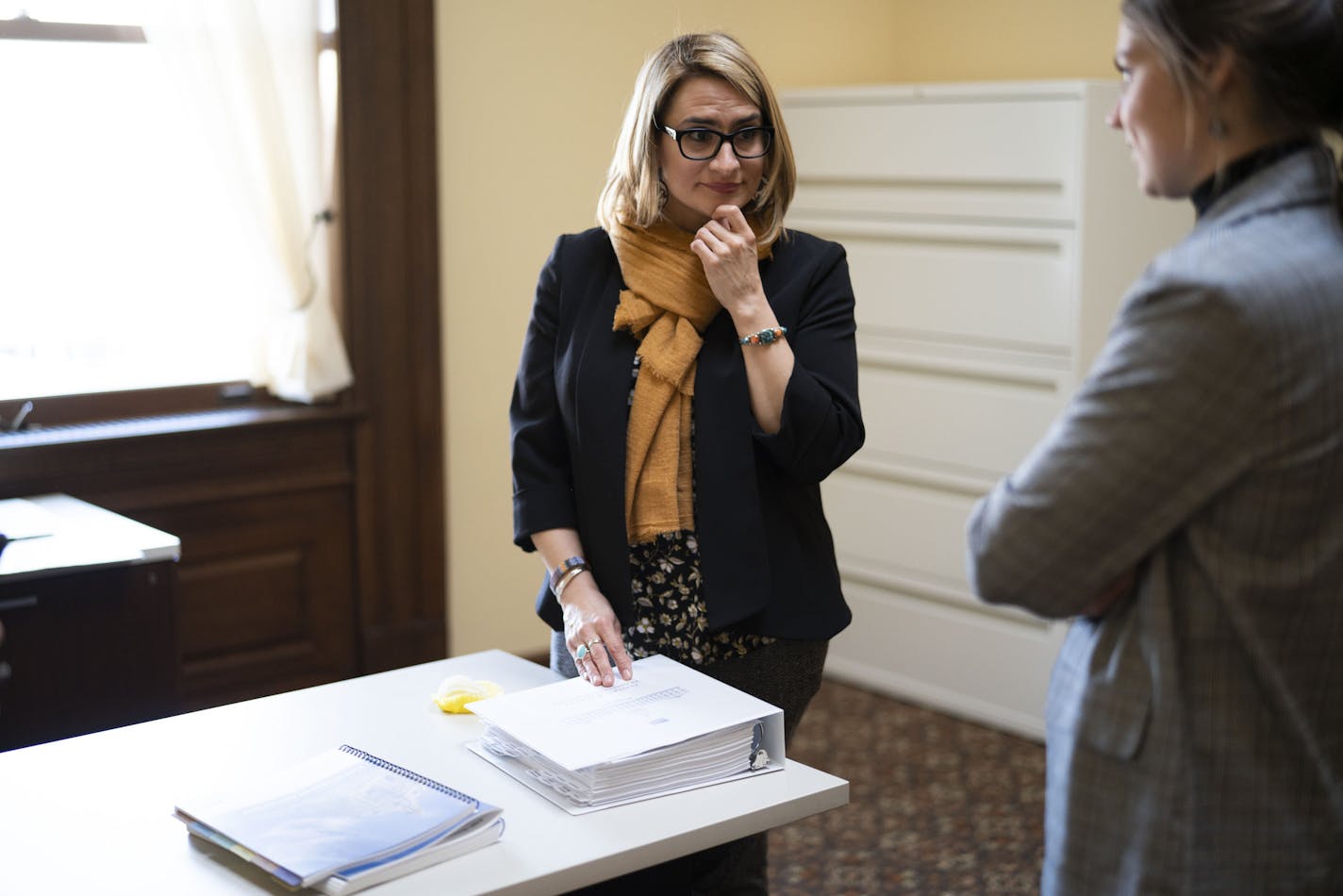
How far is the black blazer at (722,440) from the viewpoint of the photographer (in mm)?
1836

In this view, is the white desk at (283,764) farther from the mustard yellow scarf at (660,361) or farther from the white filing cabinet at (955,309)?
the white filing cabinet at (955,309)

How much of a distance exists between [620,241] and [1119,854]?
1089 millimetres

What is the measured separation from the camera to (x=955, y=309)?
382 cm

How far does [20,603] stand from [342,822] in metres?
1.31

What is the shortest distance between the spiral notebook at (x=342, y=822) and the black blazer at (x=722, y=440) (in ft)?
1.55

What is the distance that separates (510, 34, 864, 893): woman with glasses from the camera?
184 centimetres

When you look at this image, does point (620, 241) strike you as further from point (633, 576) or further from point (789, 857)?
point (789, 857)

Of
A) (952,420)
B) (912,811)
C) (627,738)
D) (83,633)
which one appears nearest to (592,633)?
(627,738)

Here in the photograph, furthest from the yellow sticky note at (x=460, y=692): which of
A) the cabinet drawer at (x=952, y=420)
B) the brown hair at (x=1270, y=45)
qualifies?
the cabinet drawer at (x=952, y=420)

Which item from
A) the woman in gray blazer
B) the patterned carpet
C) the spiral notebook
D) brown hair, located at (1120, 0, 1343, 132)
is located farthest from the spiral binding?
the patterned carpet

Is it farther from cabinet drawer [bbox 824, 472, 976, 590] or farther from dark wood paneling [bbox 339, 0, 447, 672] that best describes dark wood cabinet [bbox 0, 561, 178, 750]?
cabinet drawer [bbox 824, 472, 976, 590]

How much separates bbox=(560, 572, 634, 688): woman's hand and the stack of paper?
3 cm

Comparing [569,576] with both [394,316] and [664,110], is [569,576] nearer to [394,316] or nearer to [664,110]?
[664,110]

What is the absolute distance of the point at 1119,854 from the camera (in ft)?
4.02
